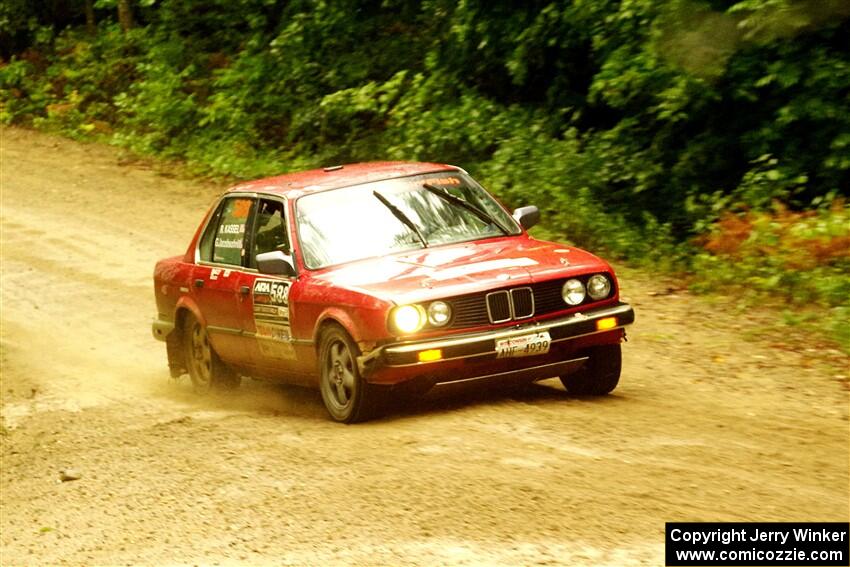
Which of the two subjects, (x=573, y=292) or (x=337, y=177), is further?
(x=337, y=177)

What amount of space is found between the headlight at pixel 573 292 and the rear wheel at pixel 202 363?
3.30m

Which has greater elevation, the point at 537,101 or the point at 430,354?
the point at 537,101

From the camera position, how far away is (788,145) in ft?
44.9

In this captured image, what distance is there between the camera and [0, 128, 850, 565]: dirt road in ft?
18.3

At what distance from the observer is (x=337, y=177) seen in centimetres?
920

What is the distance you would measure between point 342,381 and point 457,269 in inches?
40.2

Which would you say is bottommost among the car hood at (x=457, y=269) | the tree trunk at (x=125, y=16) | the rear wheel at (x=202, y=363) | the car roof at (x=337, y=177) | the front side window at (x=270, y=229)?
the rear wheel at (x=202, y=363)

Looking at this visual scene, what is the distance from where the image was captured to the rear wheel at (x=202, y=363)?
1020 cm

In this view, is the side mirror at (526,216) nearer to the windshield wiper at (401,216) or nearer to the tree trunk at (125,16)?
the windshield wiper at (401,216)

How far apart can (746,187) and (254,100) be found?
1116cm

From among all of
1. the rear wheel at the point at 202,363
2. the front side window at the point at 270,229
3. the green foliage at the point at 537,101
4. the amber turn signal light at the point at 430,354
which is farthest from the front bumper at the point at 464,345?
the green foliage at the point at 537,101

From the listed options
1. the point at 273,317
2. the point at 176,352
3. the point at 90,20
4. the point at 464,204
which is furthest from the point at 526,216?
the point at 90,20

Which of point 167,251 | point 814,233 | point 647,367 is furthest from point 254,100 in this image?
point 647,367

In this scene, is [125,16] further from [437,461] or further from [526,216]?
[437,461]
